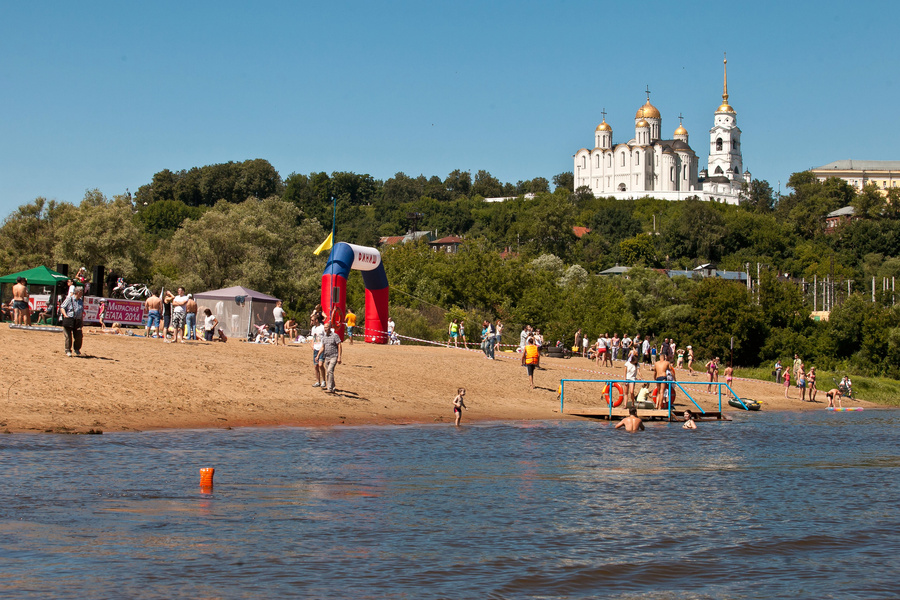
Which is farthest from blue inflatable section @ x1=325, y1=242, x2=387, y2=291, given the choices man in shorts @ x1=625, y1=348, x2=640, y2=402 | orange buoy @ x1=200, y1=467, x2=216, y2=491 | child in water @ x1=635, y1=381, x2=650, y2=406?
orange buoy @ x1=200, y1=467, x2=216, y2=491

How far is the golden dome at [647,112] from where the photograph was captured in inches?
7018

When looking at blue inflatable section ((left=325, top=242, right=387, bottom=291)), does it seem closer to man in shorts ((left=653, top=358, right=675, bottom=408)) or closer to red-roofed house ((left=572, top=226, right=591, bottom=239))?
man in shorts ((left=653, top=358, right=675, bottom=408))

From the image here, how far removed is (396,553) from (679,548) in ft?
11.7

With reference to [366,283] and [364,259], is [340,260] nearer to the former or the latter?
[364,259]

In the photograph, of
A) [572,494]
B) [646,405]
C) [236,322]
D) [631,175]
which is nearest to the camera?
[572,494]

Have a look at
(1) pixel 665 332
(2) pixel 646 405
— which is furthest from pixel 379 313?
(1) pixel 665 332

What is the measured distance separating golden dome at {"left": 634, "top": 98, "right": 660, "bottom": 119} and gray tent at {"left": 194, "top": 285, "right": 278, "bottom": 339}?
6065 inches

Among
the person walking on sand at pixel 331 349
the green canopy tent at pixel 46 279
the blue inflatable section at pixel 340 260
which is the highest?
the blue inflatable section at pixel 340 260

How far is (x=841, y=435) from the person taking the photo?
2633 centimetres

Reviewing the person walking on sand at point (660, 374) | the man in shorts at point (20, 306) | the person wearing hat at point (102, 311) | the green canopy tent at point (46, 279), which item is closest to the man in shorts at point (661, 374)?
the person walking on sand at point (660, 374)

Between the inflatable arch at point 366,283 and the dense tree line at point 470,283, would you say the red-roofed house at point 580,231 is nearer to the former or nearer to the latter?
the dense tree line at point 470,283

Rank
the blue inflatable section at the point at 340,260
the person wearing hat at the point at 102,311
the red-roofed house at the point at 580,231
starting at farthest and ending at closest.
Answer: the red-roofed house at the point at 580,231 → the blue inflatable section at the point at 340,260 → the person wearing hat at the point at 102,311

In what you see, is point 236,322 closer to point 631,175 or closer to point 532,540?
point 532,540

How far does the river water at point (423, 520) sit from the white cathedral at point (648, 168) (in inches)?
6136
